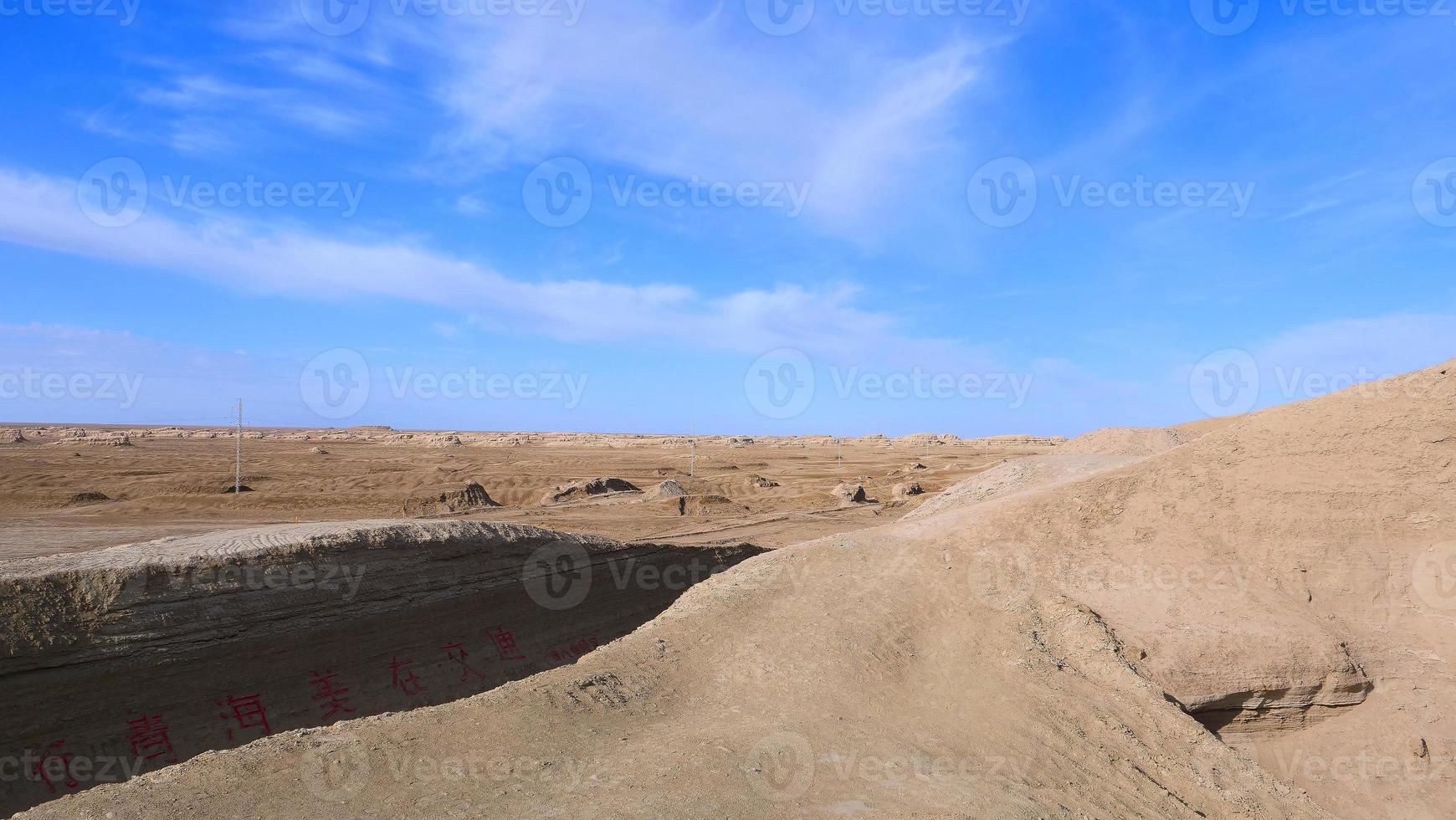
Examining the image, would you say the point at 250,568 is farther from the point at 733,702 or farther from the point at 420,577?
the point at 733,702

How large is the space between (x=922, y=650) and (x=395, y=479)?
27696 millimetres

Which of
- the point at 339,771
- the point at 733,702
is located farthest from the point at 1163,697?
the point at 339,771

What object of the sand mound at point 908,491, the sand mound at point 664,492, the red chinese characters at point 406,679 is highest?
the sand mound at point 664,492

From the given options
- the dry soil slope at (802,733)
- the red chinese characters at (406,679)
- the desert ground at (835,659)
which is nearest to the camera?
the dry soil slope at (802,733)

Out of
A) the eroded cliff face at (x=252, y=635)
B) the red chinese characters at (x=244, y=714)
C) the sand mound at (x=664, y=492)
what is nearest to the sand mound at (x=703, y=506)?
the sand mound at (x=664, y=492)

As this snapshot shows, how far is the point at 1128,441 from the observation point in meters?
17.5

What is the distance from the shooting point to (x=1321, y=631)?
7.70m

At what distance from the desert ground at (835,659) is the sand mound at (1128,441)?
6224 millimetres

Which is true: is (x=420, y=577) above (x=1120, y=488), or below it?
below

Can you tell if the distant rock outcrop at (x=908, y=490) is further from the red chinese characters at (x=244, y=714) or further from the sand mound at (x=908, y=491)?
the red chinese characters at (x=244, y=714)

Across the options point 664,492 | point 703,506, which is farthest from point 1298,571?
point 664,492

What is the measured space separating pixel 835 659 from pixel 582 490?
2039cm

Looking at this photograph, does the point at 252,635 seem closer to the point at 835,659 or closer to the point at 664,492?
the point at 835,659

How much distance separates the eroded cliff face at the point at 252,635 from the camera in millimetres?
6609
